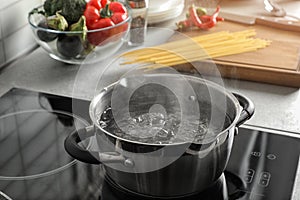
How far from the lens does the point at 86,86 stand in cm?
115

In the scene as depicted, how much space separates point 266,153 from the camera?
90 centimetres

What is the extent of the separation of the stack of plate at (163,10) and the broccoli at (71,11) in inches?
9.5

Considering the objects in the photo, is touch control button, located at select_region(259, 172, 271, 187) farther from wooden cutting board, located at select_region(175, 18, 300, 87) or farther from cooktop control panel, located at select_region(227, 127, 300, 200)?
wooden cutting board, located at select_region(175, 18, 300, 87)

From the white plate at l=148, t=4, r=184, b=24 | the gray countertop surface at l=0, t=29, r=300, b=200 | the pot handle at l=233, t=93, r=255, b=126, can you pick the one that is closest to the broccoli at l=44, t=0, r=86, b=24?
the gray countertop surface at l=0, t=29, r=300, b=200

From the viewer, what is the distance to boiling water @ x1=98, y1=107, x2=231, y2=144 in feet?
2.52

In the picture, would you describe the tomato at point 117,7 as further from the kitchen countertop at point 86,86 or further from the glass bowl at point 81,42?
the kitchen countertop at point 86,86

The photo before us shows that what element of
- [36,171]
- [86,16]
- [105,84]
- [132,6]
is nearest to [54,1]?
[86,16]

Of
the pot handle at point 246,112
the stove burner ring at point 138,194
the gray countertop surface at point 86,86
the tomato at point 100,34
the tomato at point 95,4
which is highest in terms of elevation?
the pot handle at point 246,112

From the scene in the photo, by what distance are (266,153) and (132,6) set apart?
580 mm

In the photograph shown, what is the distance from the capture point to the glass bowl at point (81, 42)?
118cm

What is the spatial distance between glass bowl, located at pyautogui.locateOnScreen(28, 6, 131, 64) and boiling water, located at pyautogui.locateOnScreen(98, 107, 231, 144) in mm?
380

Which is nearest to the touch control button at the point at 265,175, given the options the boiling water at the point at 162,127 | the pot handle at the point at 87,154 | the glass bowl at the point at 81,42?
the boiling water at the point at 162,127

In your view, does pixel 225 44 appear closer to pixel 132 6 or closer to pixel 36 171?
pixel 132 6

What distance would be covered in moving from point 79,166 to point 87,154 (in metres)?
0.12
